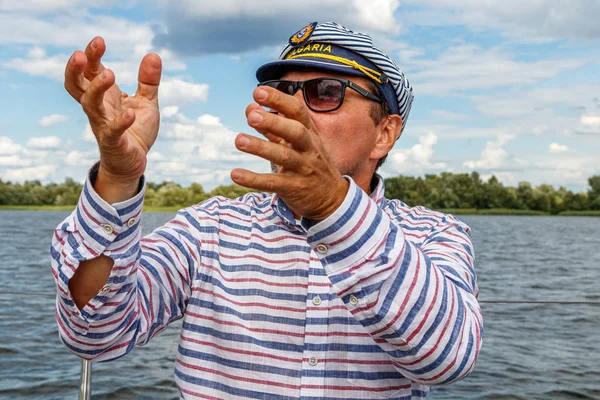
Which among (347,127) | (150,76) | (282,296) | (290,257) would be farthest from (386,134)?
(150,76)

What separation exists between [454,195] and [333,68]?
69.0m

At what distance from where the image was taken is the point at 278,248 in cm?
202

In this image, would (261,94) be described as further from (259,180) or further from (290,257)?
(290,257)

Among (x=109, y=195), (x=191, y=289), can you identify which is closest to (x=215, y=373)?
(x=191, y=289)

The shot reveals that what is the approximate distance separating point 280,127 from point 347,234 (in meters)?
0.29

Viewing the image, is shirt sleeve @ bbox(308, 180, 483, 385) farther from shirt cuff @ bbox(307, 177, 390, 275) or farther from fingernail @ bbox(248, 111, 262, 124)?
fingernail @ bbox(248, 111, 262, 124)

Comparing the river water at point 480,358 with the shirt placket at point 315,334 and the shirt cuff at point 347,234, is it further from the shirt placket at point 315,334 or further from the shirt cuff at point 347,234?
the shirt cuff at point 347,234

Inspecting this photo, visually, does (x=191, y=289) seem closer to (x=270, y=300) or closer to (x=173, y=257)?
(x=173, y=257)

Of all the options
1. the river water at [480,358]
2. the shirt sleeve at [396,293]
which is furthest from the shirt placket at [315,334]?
the river water at [480,358]

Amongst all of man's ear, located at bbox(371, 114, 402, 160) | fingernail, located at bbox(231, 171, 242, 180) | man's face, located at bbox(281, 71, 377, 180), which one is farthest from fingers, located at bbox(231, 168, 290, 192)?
man's ear, located at bbox(371, 114, 402, 160)

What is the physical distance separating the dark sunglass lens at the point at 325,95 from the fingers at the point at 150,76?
0.56 m

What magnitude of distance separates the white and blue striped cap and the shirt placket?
2.03ft

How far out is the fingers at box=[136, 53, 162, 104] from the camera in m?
1.55

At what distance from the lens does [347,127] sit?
2.03 m
